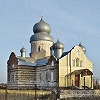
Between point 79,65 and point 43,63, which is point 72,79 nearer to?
point 79,65

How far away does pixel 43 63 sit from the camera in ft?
127

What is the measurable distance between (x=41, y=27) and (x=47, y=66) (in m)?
9.09

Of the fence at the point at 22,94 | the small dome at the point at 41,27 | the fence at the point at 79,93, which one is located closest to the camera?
the fence at the point at 22,94

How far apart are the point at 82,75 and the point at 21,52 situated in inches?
512

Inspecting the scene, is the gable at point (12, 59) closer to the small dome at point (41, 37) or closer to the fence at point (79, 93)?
the small dome at point (41, 37)

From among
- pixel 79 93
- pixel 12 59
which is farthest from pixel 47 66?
pixel 79 93

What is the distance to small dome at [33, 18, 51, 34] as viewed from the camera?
4333 centimetres

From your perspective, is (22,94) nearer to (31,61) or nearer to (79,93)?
(79,93)

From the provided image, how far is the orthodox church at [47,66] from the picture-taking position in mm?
35031

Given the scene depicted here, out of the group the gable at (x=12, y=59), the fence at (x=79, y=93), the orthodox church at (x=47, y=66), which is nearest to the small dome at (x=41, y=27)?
the orthodox church at (x=47, y=66)

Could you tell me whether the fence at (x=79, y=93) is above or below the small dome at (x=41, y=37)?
below

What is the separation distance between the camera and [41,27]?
4338 cm

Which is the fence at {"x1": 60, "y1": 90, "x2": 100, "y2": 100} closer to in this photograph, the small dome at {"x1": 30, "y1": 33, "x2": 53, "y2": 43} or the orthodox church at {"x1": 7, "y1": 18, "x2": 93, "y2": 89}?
the orthodox church at {"x1": 7, "y1": 18, "x2": 93, "y2": 89}

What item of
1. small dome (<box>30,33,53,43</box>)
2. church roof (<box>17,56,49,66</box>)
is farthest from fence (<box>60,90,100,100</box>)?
small dome (<box>30,33,53,43</box>)
